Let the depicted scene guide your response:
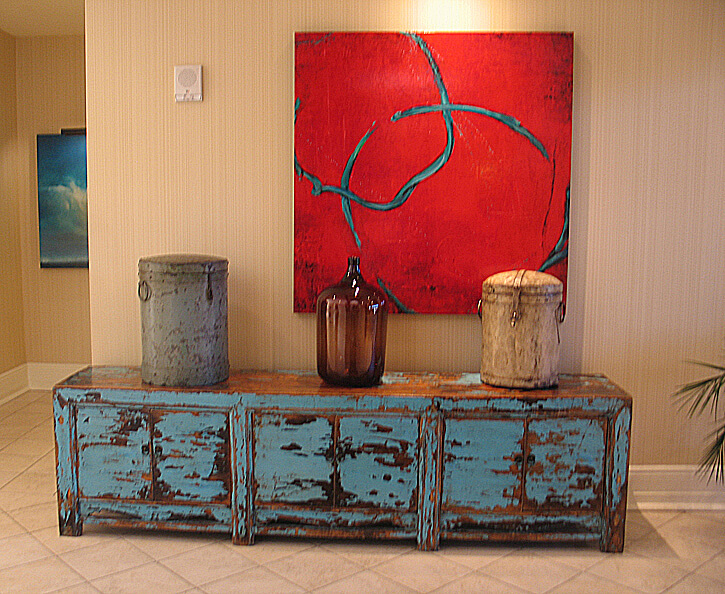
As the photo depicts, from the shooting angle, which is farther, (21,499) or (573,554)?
(21,499)

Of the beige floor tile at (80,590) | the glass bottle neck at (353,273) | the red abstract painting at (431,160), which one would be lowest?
the beige floor tile at (80,590)

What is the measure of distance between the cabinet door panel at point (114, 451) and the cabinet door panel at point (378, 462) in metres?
0.81

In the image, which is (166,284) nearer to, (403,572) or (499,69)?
(403,572)

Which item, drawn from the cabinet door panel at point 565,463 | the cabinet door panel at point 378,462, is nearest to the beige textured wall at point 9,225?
the cabinet door panel at point 378,462

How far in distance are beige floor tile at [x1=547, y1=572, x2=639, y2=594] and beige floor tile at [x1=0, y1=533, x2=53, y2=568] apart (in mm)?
1960

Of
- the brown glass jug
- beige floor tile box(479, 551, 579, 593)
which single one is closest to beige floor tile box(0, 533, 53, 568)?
the brown glass jug

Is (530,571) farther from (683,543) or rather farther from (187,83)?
(187,83)

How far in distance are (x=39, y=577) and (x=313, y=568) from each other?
1.00 meters

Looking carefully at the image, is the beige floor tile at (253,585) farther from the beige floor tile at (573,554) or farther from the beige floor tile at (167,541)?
the beige floor tile at (573,554)

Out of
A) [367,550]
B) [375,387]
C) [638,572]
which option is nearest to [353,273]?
[375,387]

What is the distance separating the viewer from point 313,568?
8.34ft

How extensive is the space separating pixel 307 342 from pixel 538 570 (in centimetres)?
138

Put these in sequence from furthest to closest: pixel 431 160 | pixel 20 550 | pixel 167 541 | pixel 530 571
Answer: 1. pixel 431 160
2. pixel 167 541
3. pixel 20 550
4. pixel 530 571

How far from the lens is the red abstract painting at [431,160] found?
2.93m
